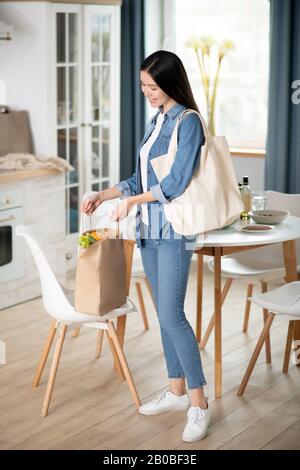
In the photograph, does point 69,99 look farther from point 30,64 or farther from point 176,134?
point 176,134

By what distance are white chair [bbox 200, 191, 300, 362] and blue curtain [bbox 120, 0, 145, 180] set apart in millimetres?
1852

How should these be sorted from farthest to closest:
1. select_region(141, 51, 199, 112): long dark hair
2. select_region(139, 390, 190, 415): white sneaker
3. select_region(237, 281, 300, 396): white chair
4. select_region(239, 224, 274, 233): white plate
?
select_region(239, 224, 274, 233): white plate, select_region(237, 281, 300, 396): white chair, select_region(139, 390, 190, 415): white sneaker, select_region(141, 51, 199, 112): long dark hair

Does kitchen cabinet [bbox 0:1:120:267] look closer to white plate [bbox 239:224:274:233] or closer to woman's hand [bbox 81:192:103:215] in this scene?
white plate [bbox 239:224:274:233]

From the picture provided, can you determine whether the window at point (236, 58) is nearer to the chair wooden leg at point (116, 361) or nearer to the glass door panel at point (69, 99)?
the glass door panel at point (69, 99)

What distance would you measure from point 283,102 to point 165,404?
8.72 ft

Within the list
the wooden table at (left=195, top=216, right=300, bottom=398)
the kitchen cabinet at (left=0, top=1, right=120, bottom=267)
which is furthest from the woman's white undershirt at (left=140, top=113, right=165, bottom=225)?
the kitchen cabinet at (left=0, top=1, right=120, bottom=267)

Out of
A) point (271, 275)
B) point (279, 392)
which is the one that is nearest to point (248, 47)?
point (271, 275)

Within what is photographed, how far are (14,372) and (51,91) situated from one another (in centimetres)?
211

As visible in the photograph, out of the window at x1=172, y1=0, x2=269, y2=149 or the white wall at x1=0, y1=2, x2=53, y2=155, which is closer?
the white wall at x1=0, y1=2, x2=53, y2=155

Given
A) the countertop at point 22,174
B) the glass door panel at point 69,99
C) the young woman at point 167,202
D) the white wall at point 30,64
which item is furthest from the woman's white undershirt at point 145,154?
the glass door panel at point 69,99

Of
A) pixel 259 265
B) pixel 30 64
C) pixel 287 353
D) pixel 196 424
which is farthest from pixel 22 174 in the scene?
pixel 196 424

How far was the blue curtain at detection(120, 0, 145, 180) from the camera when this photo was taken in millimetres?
6031

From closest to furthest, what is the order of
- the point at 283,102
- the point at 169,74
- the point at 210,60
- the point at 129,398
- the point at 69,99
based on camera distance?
the point at 169,74, the point at 129,398, the point at 283,102, the point at 69,99, the point at 210,60

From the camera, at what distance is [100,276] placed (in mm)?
3252
